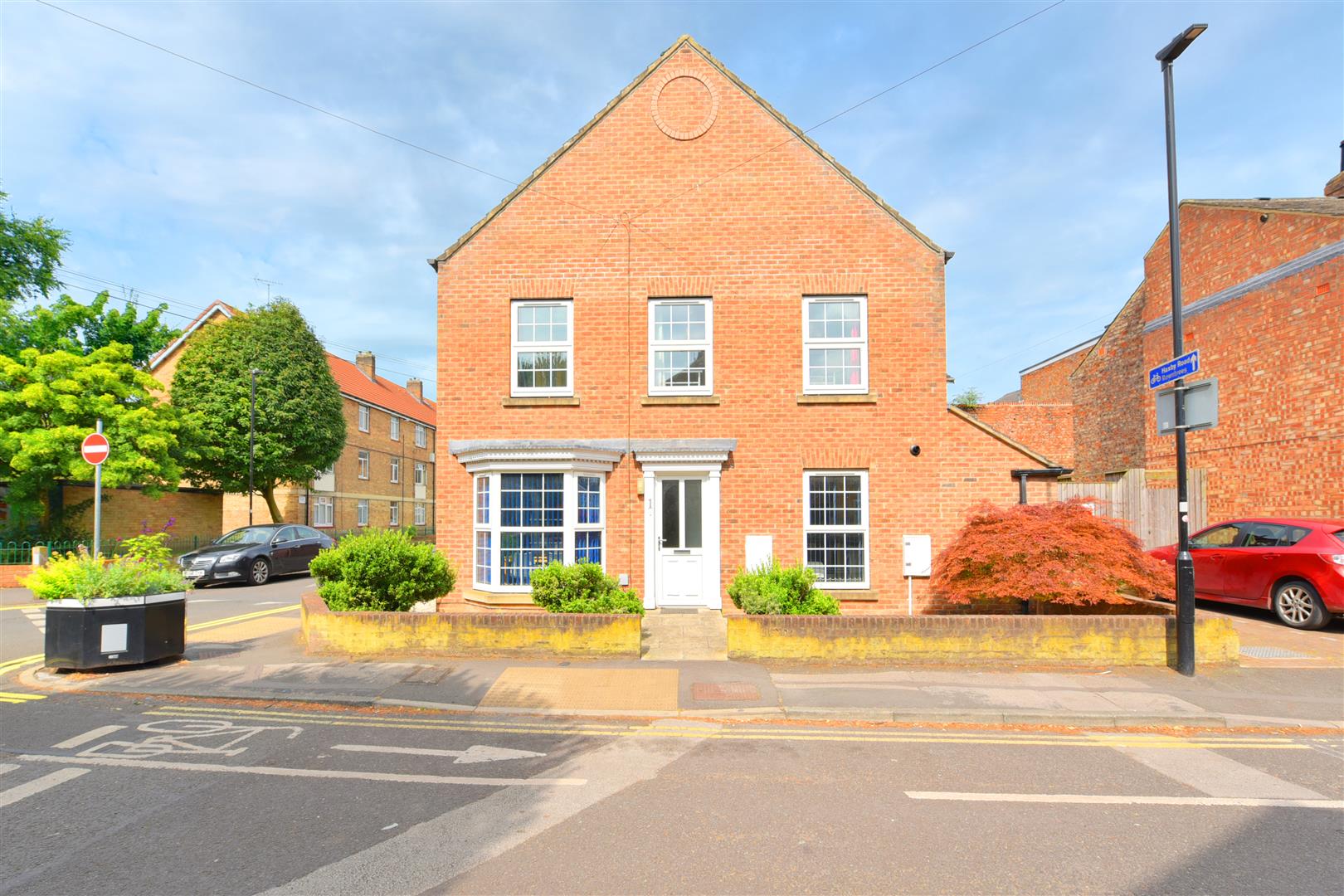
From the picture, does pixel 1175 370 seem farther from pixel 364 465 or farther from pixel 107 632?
pixel 364 465

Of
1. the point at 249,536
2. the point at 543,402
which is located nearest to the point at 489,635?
the point at 543,402

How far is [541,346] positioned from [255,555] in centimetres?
1174

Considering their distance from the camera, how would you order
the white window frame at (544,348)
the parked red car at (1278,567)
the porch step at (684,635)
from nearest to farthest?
the porch step at (684,635)
the parked red car at (1278,567)
the white window frame at (544,348)

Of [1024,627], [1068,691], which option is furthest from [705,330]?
[1068,691]

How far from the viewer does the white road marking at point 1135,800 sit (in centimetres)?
469

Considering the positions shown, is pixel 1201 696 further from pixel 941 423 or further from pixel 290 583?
pixel 290 583

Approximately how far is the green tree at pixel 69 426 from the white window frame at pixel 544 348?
14432mm

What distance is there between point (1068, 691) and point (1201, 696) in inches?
51.5

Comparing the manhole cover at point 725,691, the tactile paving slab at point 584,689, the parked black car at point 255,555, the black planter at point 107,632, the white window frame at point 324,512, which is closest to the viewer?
the tactile paving slab at point 584,689

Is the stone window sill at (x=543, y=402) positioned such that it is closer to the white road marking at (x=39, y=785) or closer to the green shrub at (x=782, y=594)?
the green shrub at (x=782, y=594)

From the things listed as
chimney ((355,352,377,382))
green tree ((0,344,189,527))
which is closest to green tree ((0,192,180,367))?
green tree ((0,344,189,527))

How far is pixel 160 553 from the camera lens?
31.5 feet

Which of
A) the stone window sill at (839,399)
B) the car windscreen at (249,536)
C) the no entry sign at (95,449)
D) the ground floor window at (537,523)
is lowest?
the car windscreen at (249,536)

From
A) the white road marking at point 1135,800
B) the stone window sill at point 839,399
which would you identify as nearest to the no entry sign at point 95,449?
the stone window sill at point 839,399
